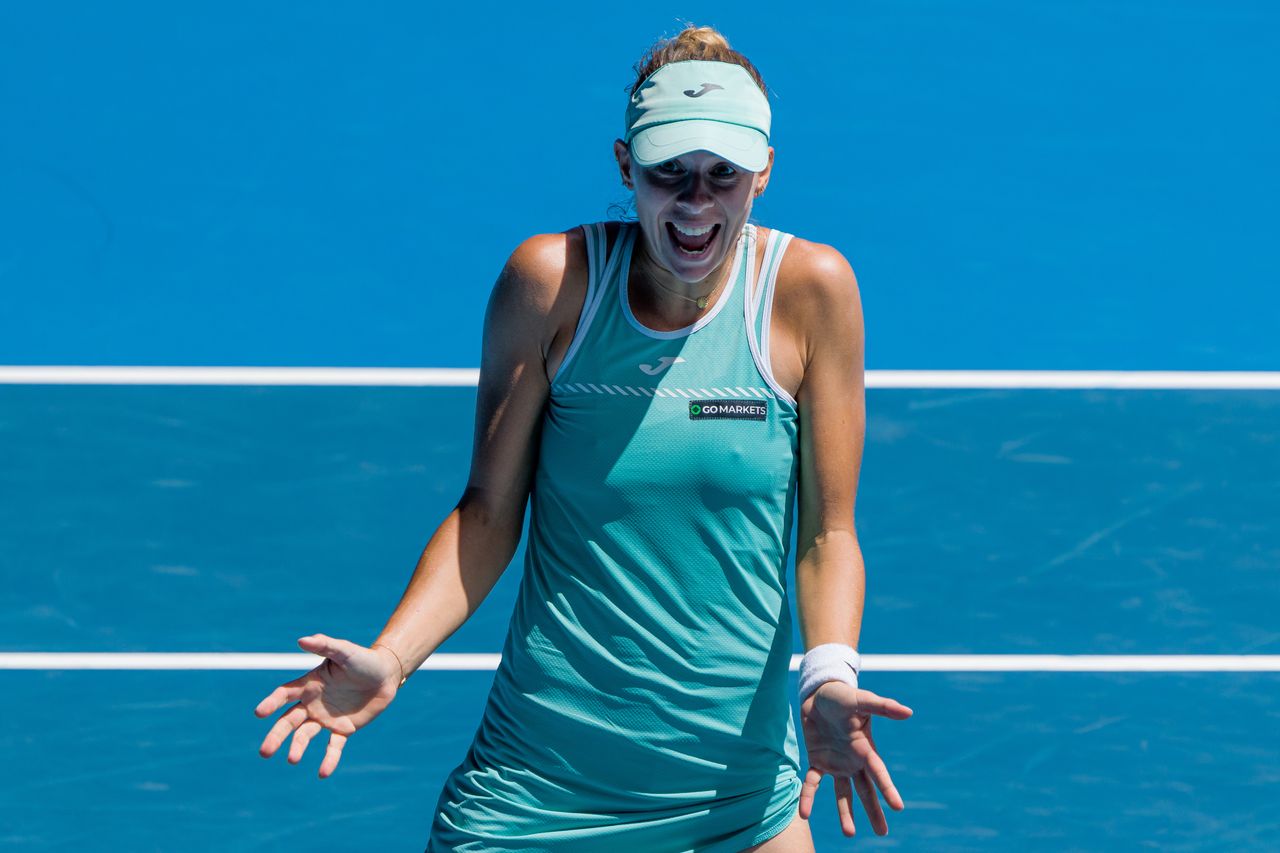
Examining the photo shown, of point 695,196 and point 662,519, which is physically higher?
point 695,196

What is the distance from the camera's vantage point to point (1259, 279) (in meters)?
4.35

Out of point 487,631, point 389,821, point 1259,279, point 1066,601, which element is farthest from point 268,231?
point 1259,279

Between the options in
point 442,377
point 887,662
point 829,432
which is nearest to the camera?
point 829,432

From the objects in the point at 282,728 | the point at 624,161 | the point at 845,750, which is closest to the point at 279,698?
the point at 282,728

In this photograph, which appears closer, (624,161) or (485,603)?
(624,161)

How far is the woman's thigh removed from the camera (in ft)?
7.77

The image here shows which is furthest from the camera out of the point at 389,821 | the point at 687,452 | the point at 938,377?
the point at 938,377

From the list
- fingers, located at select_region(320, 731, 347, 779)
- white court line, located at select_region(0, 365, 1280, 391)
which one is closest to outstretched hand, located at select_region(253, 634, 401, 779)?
fingers, located at select_region(320, 731, 347, 779)

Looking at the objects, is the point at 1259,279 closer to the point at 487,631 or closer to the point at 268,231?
the point at 487,631

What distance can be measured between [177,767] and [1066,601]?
7.49ft

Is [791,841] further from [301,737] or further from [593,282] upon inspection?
[593,282]

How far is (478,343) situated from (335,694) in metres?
2.16

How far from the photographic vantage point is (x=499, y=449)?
2340 mm

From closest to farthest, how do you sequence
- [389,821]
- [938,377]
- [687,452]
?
[687,452] → [389,821] → [938,377]
